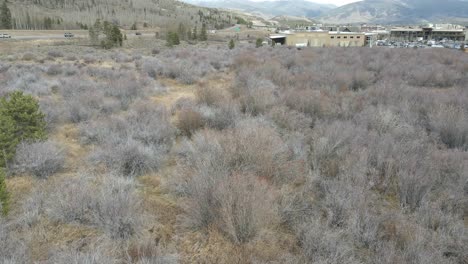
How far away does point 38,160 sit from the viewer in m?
4.78

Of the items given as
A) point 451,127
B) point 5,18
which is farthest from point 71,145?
point 5,18

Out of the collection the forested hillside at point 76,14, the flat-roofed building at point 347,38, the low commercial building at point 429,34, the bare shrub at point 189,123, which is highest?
the forested hillside at point 76,14

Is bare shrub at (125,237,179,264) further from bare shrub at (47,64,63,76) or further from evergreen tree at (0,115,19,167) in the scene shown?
bare shrub at (47,64,63,76)

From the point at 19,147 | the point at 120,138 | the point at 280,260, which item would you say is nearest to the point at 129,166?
the point at 120,138

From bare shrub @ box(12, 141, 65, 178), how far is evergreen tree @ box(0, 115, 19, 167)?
12cm

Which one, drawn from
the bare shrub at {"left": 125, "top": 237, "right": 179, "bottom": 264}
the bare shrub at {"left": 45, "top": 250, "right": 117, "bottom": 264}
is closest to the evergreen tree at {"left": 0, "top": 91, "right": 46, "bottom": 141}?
the bare shrub at {"left": 45, "top": 250, "right": 117, "bottom": 264}

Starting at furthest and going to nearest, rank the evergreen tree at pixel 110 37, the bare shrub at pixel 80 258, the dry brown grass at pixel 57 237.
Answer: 1. the evergreen tree at pixel 110 37
2. the dry brown grass at pixel 57 237
3. the bare shrub at pixel 80 258

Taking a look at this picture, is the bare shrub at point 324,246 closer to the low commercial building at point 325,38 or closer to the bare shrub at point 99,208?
Result: the bare shrub at point 99,208

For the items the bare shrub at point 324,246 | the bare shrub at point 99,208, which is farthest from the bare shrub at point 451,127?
the bare shrub at point 99,208

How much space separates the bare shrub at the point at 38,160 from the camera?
473 cm

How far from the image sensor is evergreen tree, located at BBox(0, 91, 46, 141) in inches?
216

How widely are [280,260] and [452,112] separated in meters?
6.49

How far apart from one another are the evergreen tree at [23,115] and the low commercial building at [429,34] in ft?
363

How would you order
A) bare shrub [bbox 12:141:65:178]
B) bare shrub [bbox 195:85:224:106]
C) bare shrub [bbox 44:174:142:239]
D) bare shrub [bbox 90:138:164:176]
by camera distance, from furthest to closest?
bare shrub [bbox 195:85:224:106]
bare shrub [bbox 90:138:164:176]
bare shrub [bbox 12:141:65:178]
bare shrub [bbox 44:174:142:239]
